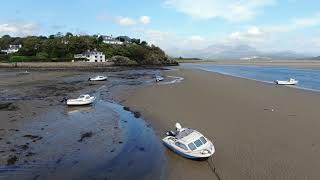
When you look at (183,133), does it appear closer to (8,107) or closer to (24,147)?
(24,147)

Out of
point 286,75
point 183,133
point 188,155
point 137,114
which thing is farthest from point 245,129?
point 286,75

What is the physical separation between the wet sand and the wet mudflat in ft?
4.13

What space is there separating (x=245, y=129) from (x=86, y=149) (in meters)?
9.73

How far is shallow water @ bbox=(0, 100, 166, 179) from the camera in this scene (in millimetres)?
15320

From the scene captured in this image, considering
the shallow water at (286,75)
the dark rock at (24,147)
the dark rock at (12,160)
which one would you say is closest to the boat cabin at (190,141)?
the dark rock at (12,160)

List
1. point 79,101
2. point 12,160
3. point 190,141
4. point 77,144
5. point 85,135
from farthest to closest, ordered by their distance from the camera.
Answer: point 79,101, point 85,135, point 77,144, point 190,141, point 12,160

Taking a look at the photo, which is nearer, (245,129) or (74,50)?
(245,129)

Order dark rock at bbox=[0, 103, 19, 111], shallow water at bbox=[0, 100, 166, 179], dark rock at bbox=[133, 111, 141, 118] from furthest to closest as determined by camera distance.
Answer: dark rock at bbox=[0, 103, 19, 111]
dark rock at bbox=[133, 111, 141, 118]
shallow water at bbox=[0, 100, 166, 179]

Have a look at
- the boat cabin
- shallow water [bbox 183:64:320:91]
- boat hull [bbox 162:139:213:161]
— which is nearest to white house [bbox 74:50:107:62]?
shallow water [bbox 183:64:320:91]

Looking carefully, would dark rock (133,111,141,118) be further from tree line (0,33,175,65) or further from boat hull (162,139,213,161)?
tree line (0,33,175,65)

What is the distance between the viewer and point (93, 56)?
421 ft

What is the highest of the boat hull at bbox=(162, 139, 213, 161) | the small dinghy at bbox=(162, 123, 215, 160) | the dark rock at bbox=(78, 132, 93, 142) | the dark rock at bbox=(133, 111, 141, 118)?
the small dinghy at bbox=(162, 123, 215, 160)

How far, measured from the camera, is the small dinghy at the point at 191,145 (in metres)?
16.5

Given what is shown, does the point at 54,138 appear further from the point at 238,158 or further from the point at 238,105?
the point at 238,105
